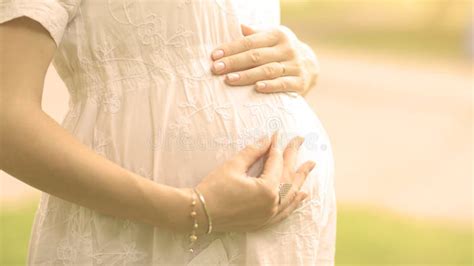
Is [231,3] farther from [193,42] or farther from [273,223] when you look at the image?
[273,223]

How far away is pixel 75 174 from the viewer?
90cm

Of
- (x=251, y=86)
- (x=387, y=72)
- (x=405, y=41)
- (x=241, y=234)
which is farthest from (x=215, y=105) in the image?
(x=405, y=41)

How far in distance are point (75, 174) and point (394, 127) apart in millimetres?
5182

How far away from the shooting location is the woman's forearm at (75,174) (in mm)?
886

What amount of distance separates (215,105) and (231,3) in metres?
0.16

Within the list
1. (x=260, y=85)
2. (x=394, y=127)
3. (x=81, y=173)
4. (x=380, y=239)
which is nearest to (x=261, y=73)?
(x=260, y=85)

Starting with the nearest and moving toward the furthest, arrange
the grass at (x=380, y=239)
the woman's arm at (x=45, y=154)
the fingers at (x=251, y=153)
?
the woman's arm at (x=45, y=154)
the fingers at (x=251, y=153)
the grass at (x=380, y=239)

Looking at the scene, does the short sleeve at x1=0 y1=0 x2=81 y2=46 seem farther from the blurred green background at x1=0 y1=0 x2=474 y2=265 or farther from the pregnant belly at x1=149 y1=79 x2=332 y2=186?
the blurred green background at x1=0 y1=0 x2=474 y2=265

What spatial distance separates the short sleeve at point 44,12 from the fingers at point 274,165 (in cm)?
34

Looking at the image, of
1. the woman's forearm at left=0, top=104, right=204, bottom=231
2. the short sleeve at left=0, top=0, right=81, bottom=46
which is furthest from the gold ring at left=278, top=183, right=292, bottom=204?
the short sleeve at left=0, top=0, right=81, bottom=46

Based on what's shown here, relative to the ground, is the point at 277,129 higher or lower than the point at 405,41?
higher

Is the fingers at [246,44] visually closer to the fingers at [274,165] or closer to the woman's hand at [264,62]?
the woman's hand at [264,62]

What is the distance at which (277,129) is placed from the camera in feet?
3.52

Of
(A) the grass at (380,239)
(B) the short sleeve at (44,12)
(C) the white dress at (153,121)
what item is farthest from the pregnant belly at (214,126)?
Answer: (A) the grass at (380,239)
